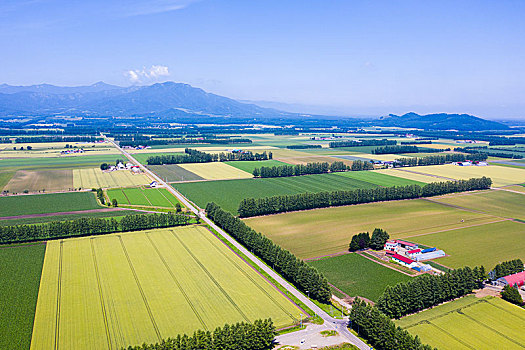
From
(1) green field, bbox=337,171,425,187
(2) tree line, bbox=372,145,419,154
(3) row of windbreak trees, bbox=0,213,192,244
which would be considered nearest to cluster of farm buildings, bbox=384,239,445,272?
(3) row of windbreak trees, bbox=0,213,192,244

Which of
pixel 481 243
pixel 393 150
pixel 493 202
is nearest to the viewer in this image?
pixel 481 243

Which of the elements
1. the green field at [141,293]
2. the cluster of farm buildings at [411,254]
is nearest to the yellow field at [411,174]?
the cluster of farm buildings at [411,254]

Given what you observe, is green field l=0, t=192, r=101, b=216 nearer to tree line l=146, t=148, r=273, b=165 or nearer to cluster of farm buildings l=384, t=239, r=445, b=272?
tree line l=146, t=148, r=273, b=165

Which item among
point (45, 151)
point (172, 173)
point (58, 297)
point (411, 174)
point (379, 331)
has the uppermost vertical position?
point (411, 174)

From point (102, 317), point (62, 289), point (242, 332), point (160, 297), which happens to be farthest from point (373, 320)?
point (62, 289)

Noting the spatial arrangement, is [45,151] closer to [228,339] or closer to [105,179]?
[105,179]

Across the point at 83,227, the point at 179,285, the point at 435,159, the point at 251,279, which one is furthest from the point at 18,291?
the point at 435,159

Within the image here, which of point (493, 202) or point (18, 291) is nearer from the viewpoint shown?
point (18, 291)
